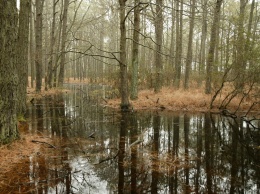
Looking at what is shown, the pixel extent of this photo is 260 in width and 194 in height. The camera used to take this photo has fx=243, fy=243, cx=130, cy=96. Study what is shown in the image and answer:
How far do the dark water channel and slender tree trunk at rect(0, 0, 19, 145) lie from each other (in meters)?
1.22

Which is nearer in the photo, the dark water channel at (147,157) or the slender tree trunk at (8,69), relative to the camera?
the dark water channel at (147,157)

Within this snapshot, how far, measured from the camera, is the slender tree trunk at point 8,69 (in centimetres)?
590

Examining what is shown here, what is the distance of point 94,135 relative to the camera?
799cm

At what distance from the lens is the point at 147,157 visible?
5.89 metres

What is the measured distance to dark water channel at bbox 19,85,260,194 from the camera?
4.46 metres

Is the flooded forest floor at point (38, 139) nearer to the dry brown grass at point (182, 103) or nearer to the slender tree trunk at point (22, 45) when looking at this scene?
the dry brown grass at point (182, 103)

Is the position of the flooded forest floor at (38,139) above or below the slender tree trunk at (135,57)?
below

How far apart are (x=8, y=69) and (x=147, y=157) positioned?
4047mm

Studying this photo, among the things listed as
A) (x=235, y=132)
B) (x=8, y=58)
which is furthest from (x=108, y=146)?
(x=235, y=132)

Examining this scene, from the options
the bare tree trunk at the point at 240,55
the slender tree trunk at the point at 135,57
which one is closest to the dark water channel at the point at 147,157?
the bare tree trunk at the point at 240,55

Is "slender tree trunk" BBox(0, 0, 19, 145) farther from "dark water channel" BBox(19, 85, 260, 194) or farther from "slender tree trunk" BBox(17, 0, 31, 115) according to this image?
"slender tree trunk" BBox(17, 0, 31, 115)

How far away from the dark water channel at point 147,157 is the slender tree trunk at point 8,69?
1.22m

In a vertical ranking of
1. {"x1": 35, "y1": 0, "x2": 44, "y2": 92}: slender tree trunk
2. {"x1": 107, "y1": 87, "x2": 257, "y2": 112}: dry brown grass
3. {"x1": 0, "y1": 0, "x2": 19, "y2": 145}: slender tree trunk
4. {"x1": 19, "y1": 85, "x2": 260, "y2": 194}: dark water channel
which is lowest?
{"x1": 19, "y1": 85, "x2": 260, "y2": 194}: dark water channel

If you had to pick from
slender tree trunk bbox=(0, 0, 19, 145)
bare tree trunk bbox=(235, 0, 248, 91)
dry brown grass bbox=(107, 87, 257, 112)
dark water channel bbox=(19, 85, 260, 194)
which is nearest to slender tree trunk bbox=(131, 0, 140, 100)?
dry brown grass bbox=(107, 87, 257, 112)
